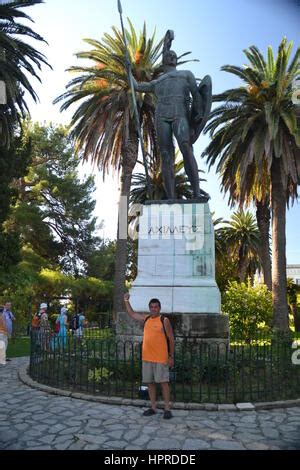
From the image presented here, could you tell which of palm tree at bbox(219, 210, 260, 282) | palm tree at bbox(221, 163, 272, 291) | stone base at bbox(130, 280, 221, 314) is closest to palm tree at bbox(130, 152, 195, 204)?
palm tree at bbox(221, 163, 272, 291)

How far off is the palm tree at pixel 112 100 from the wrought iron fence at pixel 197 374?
37.2 feet

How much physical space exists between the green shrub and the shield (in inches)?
376

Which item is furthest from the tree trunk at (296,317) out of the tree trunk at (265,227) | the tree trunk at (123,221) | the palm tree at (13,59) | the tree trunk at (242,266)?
the palm tree at (13,59)

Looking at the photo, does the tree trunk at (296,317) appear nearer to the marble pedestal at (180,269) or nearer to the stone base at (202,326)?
the marble pedestal at (180,269)

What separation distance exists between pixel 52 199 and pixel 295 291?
66.4 ft

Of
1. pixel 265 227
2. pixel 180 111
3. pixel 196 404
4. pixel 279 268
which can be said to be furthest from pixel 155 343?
pixel 265 227

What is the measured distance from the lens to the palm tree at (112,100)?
1916 cm

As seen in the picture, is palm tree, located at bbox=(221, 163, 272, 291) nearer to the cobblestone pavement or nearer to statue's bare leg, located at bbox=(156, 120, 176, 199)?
statue's bare leg, located at bbox=(156, 120, 176, 199)

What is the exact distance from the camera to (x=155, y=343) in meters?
5.58

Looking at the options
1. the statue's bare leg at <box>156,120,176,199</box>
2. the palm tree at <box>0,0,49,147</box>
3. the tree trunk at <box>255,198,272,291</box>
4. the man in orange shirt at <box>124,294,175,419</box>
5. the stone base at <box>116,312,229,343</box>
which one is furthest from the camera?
the tree trunk at <box>255,198,272,291</box>

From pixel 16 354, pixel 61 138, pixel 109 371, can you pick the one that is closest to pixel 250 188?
pixel 16 354

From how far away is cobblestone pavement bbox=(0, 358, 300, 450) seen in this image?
4.37 meters
